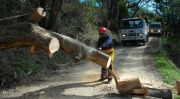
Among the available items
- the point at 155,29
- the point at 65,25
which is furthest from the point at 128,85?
the point at 155,29

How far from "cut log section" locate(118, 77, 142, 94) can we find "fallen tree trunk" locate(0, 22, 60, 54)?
93.7 inches

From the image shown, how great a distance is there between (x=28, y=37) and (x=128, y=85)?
3437mm

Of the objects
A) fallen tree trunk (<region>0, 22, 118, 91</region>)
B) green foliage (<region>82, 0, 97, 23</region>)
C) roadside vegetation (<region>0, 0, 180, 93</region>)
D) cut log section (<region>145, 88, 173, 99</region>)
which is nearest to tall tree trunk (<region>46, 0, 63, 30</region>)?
roadside vegetation (<region>0, 0, 180, 93</region>)

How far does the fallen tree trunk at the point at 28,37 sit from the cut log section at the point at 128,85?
2.38 meters

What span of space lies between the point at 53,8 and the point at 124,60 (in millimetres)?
5166

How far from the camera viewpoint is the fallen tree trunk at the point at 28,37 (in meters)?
9.70

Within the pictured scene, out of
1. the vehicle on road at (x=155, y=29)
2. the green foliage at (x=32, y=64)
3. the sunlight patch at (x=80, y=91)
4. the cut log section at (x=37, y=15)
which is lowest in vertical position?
the vehicle on road at (x=155, y=29)

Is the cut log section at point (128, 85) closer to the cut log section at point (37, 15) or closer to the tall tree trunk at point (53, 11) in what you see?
the cut log section at point (37, 15)

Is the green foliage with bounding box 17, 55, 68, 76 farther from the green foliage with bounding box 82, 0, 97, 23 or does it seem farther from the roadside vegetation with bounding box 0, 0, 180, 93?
the green foliage with bounding box 82, 0, 97, 23

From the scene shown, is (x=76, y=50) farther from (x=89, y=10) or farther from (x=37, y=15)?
(x=89, y=10)

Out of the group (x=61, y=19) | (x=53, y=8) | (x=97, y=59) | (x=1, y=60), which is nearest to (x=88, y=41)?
(x=61, y=19)

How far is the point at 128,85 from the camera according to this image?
10.5 m

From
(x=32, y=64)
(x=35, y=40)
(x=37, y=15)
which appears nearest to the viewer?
(x=35, y=40)

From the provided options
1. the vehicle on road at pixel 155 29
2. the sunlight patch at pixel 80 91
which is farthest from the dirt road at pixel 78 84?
the vehicle on road at pixel 155 29
